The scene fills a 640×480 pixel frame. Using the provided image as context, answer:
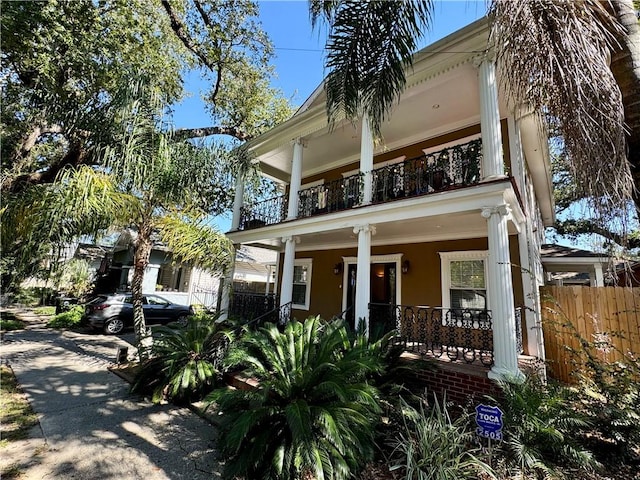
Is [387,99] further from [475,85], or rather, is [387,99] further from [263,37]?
[263,37]

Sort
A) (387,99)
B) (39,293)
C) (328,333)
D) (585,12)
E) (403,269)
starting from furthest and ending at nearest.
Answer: (39,293)
(403,269)
(328,333)
(387,99)
(585,12)

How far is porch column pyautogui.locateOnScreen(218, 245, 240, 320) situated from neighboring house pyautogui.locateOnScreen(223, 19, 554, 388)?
0.49 ft

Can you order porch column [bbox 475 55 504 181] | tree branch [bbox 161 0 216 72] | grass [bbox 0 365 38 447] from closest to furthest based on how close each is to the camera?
grass [bbox 0 365 38 447] < porch column [bbox 475 55 504 181] < tree branch [bbox 161 0 216 72]

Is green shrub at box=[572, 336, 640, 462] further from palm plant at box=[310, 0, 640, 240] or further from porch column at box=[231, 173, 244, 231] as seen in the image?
porch column at box=[231, 173, 244, 231]

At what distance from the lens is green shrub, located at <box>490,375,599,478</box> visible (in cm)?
321

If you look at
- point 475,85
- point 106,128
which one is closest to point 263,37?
point 106,128

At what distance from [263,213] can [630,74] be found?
928 centimetres

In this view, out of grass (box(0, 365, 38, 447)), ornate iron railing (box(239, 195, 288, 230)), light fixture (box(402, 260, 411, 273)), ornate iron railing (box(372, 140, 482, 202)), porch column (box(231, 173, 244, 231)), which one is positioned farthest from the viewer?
porch column (box(231, 173, 244, 231))

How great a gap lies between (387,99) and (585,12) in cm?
207

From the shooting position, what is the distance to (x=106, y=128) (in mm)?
7121

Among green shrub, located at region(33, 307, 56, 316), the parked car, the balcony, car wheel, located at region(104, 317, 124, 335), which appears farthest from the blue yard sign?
green shrub, located at region(33, 307, 56, 316)

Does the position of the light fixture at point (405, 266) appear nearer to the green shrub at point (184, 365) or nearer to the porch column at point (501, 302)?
the porch column at point (501, 302)

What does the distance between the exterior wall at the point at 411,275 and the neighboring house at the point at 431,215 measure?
36mm

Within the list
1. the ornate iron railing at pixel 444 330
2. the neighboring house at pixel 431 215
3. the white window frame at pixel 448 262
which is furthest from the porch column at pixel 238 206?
the white window frame at pixel 448 262
